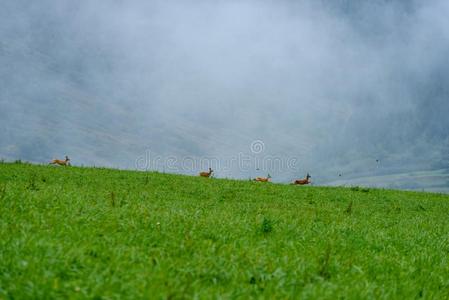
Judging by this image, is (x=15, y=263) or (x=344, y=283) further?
(x=344, y=283)

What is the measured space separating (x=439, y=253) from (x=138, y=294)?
9316 millimetres

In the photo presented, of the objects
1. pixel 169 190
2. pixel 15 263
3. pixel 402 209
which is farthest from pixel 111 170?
pixel 15 263

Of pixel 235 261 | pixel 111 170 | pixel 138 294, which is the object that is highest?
pixel 111 170

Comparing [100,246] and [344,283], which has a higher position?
[100,246]

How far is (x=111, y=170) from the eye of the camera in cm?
3575

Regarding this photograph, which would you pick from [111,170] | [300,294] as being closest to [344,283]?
[300,294]

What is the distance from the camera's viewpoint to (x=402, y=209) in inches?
1139

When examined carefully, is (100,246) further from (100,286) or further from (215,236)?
(215,236)

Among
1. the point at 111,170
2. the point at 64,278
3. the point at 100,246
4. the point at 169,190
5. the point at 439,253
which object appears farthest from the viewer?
the point at 111,170

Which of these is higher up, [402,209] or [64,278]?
[402,209]

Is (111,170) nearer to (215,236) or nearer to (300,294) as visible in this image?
(215,236)

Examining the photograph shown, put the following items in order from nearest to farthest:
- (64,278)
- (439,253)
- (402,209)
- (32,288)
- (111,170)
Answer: (32,288) → (64,278) → (439,253) → (402,209) → (111,170)

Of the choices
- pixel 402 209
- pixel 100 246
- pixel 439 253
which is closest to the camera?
pixel 100 246

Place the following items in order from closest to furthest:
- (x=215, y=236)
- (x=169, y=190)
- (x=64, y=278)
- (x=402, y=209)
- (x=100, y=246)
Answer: (x=64, y=278), (x=100, y=246), (x=215, y=236), (x=169, y=190), (x=402, y=209)
